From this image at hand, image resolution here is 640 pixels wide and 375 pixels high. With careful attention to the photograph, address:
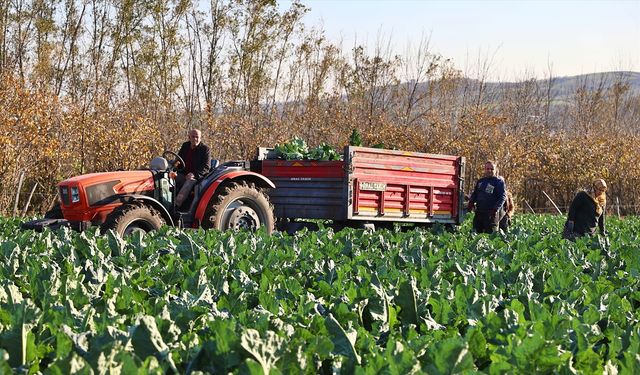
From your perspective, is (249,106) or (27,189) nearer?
(27,189)

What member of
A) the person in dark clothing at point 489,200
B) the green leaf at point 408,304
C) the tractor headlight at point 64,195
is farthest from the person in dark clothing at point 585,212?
the green leaf at point 408,304

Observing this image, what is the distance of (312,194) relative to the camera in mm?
14703

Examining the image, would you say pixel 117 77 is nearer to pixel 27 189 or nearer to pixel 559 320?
pixel 27 189

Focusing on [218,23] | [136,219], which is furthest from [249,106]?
[136,219]

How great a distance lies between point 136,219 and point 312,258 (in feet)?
14.1

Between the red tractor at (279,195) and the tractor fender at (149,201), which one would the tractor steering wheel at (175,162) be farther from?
the tractor fender at (149,201)

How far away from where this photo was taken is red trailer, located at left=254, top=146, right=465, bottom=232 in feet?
46.9

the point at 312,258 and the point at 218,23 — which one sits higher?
the point at 218,23

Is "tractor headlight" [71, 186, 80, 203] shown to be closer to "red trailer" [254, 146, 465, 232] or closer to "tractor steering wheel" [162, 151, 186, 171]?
"tractor steering wheel" [162, 151, 186, 171]

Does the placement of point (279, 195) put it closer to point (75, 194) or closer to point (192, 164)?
point (192, 164)

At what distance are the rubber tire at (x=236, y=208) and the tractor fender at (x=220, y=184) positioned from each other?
108 millimetres

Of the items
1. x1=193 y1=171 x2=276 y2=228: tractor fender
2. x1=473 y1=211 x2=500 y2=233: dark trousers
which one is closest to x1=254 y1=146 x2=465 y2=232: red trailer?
x1=473 y1=211 x2=500 y2=233: dark trousers

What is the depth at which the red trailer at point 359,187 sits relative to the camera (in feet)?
46.9

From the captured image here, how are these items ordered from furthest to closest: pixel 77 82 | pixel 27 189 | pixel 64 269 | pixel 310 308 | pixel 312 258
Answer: pixel 77 82 → pixel 27 189 → pixel 312 258 → pixel 64 269 → pixel 310 308
